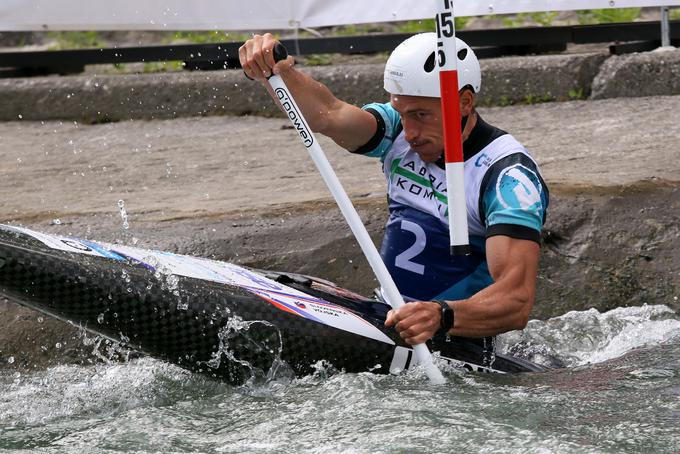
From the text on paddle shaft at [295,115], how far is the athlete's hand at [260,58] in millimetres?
77

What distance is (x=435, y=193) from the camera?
458 cm

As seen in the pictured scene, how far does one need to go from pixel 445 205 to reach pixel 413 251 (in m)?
0.23

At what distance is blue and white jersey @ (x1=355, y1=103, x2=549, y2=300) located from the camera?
4.25m

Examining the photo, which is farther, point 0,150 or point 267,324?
point 0,150

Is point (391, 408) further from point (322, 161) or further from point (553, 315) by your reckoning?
point (553, 315)

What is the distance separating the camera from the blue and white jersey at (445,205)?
4250 millimetres

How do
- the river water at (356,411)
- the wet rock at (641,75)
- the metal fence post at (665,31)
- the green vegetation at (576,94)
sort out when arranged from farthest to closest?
the green vegetation at (576,94), the metal fence post at (665,31), the wet rock at (641,75), the river water at (356,411)

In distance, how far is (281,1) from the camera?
7848 millimetres

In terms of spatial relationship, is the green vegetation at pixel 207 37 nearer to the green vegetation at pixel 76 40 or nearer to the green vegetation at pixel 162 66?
the green vegetation at pixel 162 66

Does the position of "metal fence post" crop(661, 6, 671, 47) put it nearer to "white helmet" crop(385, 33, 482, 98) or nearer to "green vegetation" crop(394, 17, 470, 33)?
"green vegetation" crop(394, 17, 470, 33)

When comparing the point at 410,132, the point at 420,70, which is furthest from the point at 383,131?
the point at 420,70

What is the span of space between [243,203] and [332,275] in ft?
2.30

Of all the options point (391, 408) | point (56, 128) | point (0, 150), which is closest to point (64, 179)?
point (0, 150)

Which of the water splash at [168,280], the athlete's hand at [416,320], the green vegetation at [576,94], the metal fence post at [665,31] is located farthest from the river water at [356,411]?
the metal fence post at [665,31]
